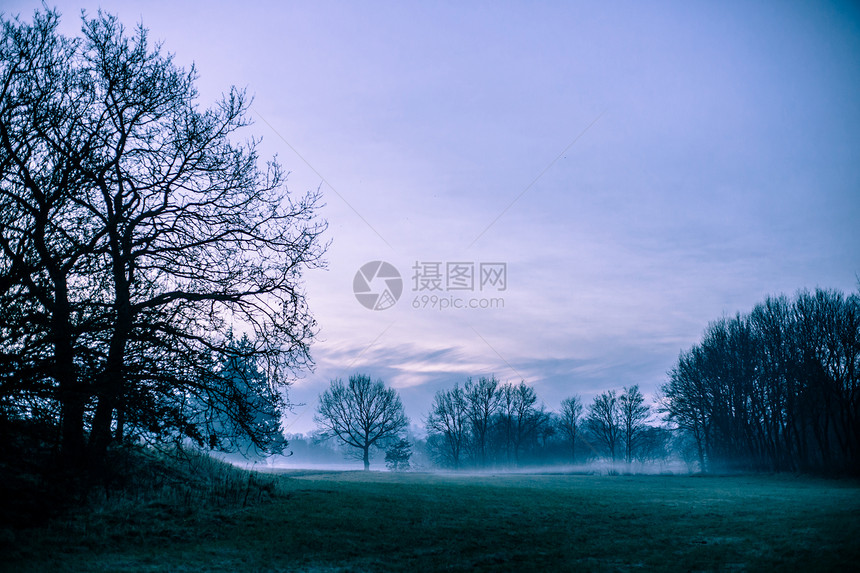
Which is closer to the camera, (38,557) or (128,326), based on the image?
(38,557)

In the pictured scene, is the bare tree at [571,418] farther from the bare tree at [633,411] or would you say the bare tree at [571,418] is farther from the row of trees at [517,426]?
the bare tree at [633,411]

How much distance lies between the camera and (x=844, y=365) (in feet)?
125

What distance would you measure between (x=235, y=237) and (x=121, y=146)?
3826 millimetres

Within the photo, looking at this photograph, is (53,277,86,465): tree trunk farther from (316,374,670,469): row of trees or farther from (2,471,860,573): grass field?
(316,374,670,469): row of trees

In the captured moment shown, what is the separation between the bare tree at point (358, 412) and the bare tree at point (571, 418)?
3870 centimetres

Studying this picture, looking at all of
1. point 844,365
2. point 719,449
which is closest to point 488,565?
point 844,365

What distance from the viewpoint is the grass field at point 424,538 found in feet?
28.7

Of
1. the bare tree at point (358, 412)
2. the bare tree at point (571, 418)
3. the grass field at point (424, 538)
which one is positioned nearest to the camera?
the grass field at point (424, 538)

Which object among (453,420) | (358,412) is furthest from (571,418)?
(358,412)

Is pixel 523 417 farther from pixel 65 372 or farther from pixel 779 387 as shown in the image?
pixel 65 372

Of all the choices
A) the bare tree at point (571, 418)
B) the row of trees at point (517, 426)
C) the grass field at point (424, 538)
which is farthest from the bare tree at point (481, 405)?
the grass field at point (424, 538)

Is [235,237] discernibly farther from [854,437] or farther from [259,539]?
[854,437]

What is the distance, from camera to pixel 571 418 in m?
87.9

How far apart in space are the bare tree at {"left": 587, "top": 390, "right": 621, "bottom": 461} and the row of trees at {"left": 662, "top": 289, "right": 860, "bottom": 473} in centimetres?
1858
